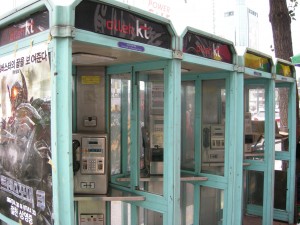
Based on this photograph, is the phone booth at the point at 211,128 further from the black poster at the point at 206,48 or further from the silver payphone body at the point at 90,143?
the silver payphone body at the point at 90,143

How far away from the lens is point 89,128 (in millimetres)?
3385

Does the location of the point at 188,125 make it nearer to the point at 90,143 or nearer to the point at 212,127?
the point at 212,127

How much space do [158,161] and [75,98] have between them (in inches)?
40.2

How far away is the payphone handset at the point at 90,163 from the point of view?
3055 millimetres

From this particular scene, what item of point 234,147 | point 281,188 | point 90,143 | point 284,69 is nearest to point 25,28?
point 90,143

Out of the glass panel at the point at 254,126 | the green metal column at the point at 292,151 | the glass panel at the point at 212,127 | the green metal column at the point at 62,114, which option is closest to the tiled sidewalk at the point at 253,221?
the green metal column at the point at 292,151

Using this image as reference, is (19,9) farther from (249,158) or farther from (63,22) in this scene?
(249,158)

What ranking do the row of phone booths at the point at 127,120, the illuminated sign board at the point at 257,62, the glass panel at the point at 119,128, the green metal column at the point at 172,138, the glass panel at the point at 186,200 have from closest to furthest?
the row of phone booths at the point at 127,120
the green metal column at the point at 172,138
the glass panel at the point at 119,128
the illuminated sign board at the point at 257,62
the glass panel at the point at 186,200

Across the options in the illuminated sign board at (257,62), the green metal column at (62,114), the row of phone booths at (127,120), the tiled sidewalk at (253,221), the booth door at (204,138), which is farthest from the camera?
the tiled sidewalk at (253,221)

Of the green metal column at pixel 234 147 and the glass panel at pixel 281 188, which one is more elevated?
the green metal column at pixel 234 147

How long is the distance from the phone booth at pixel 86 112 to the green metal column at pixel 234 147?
28.5 inches

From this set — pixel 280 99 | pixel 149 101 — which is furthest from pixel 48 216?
pixel 280 99

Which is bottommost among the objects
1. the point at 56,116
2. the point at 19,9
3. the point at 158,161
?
the point at 158,161

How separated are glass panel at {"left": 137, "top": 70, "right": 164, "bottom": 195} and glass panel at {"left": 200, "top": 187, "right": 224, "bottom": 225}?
3.18 feet
